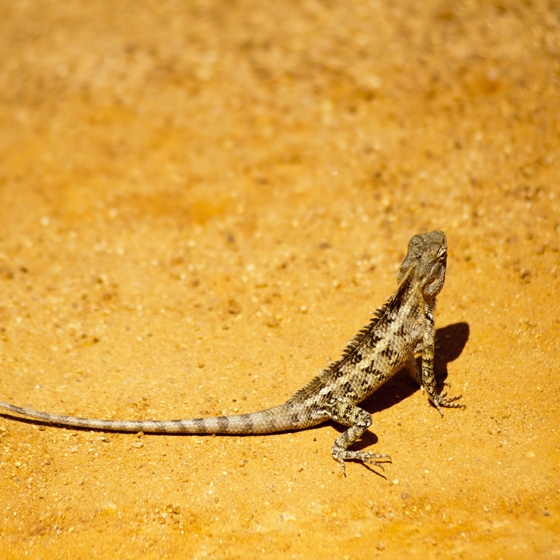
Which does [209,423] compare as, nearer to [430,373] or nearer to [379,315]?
[379,315]

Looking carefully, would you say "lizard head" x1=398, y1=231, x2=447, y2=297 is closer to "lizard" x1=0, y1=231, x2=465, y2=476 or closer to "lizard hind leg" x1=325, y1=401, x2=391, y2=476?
"lizard" x1=0, y1=231, x2=465, y2=476

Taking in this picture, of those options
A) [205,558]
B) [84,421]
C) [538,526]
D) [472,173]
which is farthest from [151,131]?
[538,526]

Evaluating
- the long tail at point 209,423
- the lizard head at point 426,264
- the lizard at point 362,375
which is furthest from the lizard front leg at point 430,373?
the long tail at point 209,423

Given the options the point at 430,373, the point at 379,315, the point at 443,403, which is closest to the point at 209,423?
the point at 379,315

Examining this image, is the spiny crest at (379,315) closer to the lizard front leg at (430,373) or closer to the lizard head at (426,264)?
the lizard head at (426,264)

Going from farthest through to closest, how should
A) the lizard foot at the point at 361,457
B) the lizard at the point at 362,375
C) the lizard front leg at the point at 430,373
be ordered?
the lizard front leg at the point at 430,373 < the lizard at the point at 362,375 < the lizard foot at the point at 361,457
